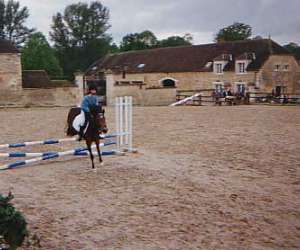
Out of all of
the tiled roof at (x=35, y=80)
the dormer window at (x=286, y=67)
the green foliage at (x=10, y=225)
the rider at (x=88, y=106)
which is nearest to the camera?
the green foliage at (x=10, y=225)

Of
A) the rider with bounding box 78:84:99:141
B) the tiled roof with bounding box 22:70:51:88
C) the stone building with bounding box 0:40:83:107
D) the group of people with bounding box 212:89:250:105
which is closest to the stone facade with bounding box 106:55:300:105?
the tiled roof with bounding box 22:70:51:88

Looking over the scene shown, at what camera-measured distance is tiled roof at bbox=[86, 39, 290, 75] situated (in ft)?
124

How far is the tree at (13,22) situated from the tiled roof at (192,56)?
16785mm

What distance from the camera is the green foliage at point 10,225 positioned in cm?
375

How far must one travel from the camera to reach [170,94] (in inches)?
1163

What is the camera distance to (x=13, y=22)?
57000 millimetres

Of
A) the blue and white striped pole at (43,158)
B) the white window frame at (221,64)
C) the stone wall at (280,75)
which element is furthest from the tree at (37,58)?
the blue and white striped pole at (43,158)

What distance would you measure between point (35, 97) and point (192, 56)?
19.2 m

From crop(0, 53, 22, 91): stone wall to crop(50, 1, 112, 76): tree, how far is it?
32.2 m

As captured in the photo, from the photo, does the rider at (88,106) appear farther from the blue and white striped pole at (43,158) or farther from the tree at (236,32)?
the tree at (236,32)

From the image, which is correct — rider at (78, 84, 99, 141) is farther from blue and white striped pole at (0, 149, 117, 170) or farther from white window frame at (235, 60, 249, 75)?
white window frame at (235, 60, 249, 75)

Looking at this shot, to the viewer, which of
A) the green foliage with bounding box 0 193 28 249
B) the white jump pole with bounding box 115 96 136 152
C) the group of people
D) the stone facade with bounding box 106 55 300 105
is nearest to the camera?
the green foliage with bounding box 0 193 28 249

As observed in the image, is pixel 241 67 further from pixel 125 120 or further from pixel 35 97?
pixel 125 120

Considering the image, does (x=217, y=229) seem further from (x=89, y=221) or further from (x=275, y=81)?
(x=275, y=81)
